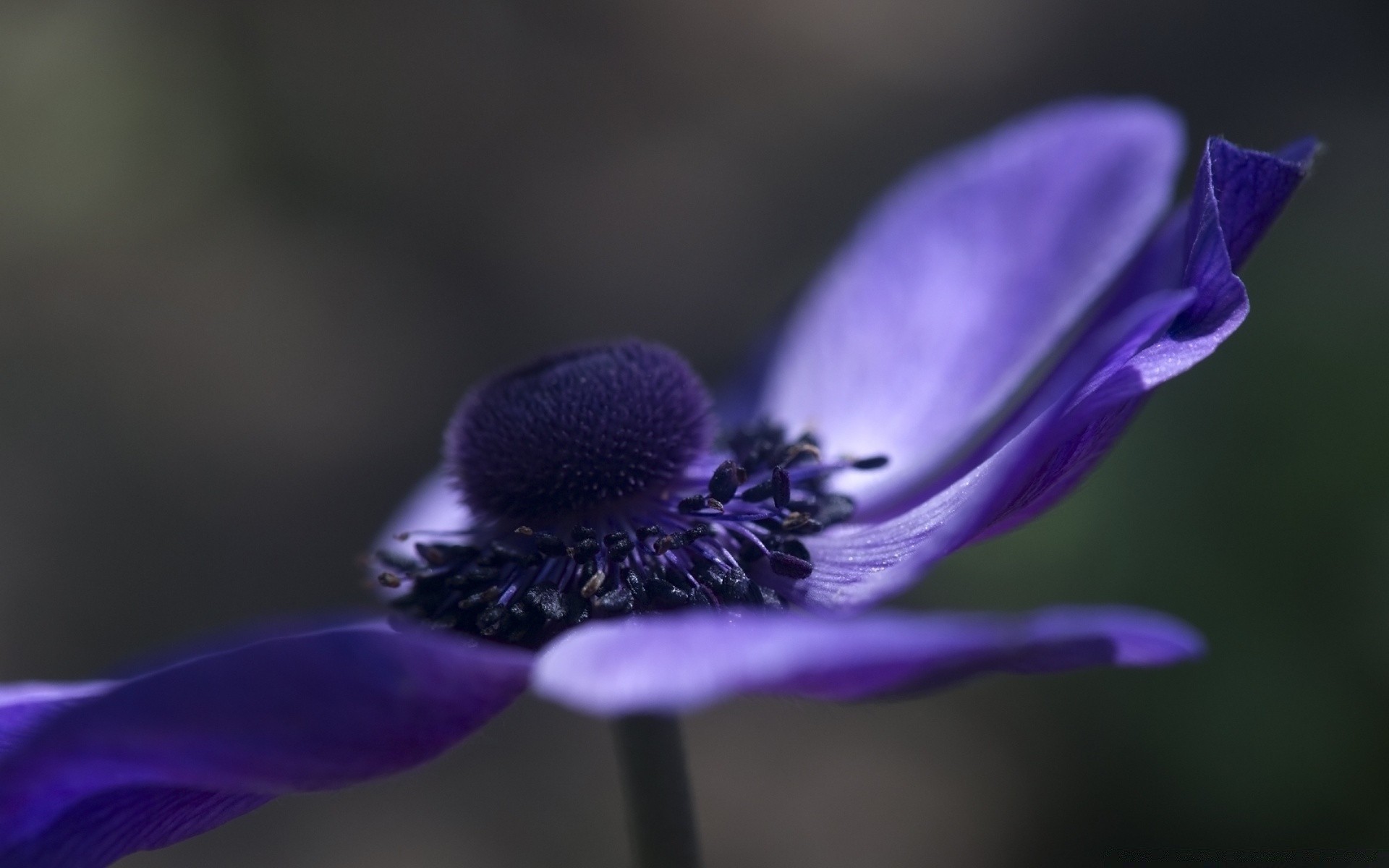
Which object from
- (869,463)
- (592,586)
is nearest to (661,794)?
(592,586)

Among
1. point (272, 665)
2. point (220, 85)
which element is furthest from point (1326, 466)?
point (220, 85)

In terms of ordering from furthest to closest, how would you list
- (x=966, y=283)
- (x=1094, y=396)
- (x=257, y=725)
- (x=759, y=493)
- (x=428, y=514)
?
(x=428, y=514) → (x=966, y=283) → (x=759, y=493) → (x=1094, y=396) → (x=257, y=725)

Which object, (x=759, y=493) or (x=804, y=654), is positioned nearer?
(x=804, y=654)

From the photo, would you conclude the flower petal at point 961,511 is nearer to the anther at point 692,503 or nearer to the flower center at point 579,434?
the anther at point 692,503

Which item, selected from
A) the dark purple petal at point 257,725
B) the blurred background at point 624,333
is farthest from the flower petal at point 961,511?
the blurred background at point 624,333

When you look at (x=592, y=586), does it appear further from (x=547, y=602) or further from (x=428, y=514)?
(x=428, y=514)

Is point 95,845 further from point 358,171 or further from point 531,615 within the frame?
point 358,171
